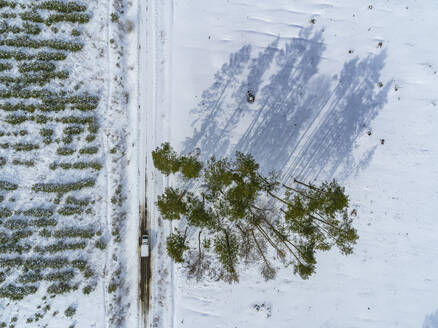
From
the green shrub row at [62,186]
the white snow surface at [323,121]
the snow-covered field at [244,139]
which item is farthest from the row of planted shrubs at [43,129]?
the white snow surface at [323,121]

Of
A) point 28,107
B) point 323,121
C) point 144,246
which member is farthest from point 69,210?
point 323,121

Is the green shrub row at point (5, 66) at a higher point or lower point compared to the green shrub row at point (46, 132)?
higher

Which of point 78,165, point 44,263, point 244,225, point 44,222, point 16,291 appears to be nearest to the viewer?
point 16,291

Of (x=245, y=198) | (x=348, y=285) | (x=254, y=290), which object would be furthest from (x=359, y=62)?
(x=254, y=290)

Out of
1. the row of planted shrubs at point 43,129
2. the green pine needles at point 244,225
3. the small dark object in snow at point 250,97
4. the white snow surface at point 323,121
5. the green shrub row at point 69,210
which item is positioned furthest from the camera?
the white snow surface at point 323,121

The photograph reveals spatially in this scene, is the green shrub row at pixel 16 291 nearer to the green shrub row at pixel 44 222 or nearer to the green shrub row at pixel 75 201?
the green shrub row at pixel 44 222

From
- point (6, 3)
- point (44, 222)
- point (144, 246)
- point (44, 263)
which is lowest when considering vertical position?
point (44, 263)

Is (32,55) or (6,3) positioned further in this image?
(32,55)

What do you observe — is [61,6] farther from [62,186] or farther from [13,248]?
[13,248]
